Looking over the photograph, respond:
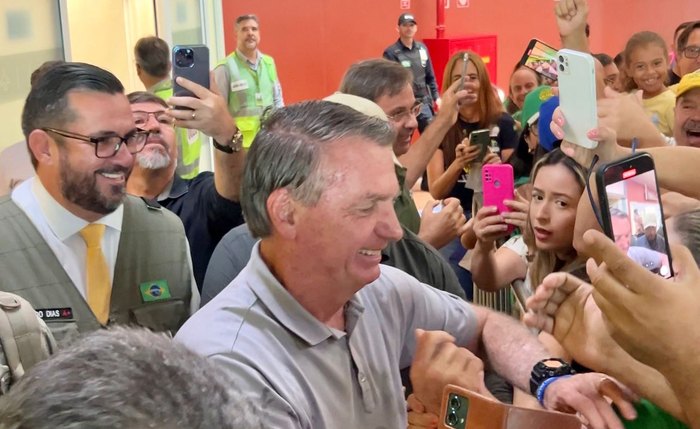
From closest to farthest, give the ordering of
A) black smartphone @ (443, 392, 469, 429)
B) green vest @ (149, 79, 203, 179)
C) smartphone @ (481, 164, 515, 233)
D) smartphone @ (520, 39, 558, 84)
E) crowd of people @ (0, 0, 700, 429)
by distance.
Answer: crowd of people @ (0, 0, 700, 429) < black smartphone @ (443, 392, 469, 429) < smartphone @ (481, 164, 515, 233) < green vest @ (149, 79, 203, 179) < smartphone @ (520, 39, 558, 84)

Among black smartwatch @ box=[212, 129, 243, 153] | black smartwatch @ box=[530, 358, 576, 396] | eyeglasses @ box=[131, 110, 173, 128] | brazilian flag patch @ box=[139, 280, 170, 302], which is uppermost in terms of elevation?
eyeglasses @ box=[131, 110, 173, 128]

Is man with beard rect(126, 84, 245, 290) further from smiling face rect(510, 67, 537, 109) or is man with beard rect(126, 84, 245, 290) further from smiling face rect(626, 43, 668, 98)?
smiling face rect(626, 43, 668, 98)

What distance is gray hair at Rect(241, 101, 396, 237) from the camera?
153cm

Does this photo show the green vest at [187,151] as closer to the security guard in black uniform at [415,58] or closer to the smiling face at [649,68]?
the smiling face at [649,68]

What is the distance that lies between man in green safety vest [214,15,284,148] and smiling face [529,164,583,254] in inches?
202

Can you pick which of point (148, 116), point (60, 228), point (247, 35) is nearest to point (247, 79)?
point (247, 35)

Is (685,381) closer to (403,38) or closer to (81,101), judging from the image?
(81,101)

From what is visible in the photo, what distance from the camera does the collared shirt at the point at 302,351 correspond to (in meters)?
1.40

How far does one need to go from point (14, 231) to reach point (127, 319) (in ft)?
1.16

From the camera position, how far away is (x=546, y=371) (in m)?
1.68

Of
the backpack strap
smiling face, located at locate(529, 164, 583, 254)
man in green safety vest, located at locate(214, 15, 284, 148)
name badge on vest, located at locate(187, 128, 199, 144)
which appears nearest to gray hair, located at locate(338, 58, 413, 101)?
smiling face, located at locate(529, 164, 583, 254)

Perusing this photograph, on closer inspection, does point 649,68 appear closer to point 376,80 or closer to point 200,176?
point 376,80

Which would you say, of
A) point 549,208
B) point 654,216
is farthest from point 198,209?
point 654,216

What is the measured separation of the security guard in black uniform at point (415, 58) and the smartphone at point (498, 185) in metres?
6.48
